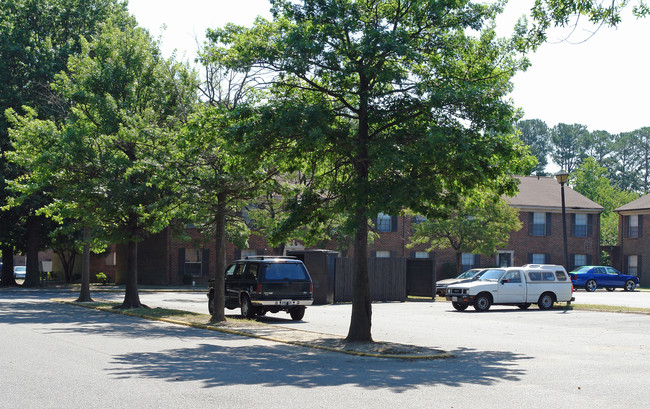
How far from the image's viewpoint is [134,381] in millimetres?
10258

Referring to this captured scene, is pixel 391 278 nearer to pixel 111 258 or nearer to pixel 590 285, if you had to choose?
pixel 590 285

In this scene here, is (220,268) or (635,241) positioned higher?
(635,241)

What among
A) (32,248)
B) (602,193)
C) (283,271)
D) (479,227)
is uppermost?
(602,193)

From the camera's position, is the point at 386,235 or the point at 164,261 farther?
the point at 386,235

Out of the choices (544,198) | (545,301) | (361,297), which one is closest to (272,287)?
(361,297)

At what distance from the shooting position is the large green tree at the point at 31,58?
138 ft

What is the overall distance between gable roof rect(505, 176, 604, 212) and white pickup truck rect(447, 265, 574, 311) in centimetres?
2534

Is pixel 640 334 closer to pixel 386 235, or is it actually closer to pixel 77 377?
pixel 77 377

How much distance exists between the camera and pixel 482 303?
91.7 ft

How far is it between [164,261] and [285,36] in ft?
115

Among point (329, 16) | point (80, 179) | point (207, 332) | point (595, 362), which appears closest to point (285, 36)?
point (329, 16)

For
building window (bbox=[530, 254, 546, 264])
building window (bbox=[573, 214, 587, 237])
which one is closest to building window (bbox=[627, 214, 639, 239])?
building window (bbox=[573, 214, 587, 237])

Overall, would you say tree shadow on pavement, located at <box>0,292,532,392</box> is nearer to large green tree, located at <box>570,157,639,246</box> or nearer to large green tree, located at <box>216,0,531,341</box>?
large green tree, located at <box>216,0,531,341</box>

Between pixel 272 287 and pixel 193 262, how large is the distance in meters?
27.7
